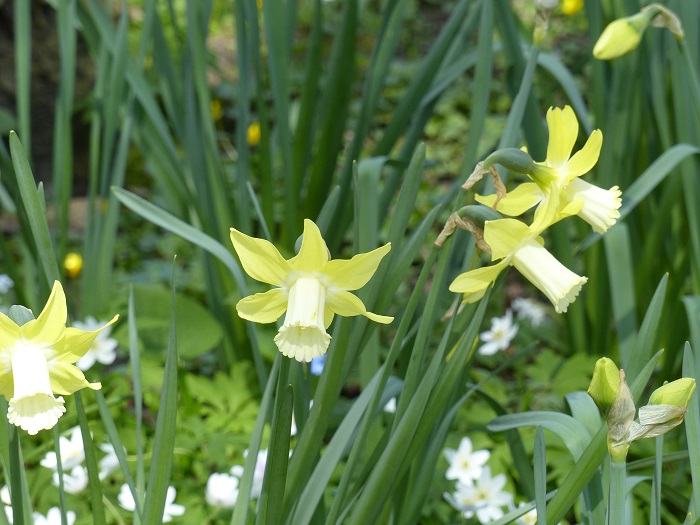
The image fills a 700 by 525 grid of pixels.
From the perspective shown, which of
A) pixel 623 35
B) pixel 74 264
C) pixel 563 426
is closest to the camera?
pixel 563 426

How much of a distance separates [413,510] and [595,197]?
1.88 feet

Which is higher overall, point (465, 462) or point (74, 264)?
point (74, 264)

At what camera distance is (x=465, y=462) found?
4.55 ft

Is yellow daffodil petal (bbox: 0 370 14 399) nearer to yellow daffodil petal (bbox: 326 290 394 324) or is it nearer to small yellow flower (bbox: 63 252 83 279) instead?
yellow daffodil petal (bbox: 326 290 394 324)

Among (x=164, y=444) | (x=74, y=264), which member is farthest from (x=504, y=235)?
(x=74, y=264)

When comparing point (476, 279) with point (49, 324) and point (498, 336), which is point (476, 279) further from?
point (498, 336)

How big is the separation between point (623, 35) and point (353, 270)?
62cm

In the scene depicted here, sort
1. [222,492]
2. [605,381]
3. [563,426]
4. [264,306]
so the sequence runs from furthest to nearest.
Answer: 1. [222,492]
2. [563,426]
3. [264,306]
4. [605,381]

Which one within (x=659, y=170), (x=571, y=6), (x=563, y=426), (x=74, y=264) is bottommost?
(x=563, y=426)

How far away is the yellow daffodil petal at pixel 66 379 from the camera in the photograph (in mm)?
803

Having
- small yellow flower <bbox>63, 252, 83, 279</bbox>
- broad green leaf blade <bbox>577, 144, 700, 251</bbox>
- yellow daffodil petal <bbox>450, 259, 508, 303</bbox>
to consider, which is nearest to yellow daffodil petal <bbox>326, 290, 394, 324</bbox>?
yellow daffodil petal <bbox>450, 259, 508, 303</bbox>

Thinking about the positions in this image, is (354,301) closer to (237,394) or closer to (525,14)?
(237,394)

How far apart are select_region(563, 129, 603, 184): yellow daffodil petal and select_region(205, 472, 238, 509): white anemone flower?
0.74 m

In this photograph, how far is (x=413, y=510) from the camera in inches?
48.5
